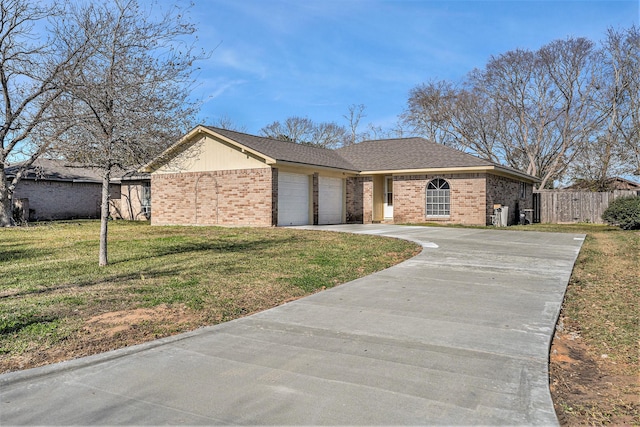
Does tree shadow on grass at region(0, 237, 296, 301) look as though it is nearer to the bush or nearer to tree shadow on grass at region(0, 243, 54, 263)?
tree shadow on grass at region(0, 243, 54, 263)

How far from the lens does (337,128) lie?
50.5 meters

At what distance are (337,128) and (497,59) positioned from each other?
61.4ft

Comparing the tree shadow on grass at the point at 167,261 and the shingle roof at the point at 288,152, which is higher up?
the shingle roof at the point at 288,152

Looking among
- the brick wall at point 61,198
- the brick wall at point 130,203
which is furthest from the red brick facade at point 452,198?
the brick wall at point 61,198

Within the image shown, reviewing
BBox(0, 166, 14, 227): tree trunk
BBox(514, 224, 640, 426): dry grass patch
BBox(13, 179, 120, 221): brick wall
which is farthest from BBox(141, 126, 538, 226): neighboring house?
BBox(514, 224, 640, 426): dry grass patch

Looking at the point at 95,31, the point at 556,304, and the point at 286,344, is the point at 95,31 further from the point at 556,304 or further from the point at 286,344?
the point at 556,304

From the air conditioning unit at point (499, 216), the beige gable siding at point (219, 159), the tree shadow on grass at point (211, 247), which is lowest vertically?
the tree shadow on grass at point (211, 247)

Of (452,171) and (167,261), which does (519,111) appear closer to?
(452,171)

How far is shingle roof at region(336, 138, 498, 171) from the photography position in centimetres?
2175

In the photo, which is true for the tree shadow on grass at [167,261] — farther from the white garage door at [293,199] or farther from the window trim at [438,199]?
the window trim at [438,199]

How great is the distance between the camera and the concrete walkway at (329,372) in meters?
3.04

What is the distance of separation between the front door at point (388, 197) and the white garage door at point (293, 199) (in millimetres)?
5237

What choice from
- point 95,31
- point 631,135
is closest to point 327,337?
point 95,31

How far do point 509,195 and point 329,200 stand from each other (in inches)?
385
